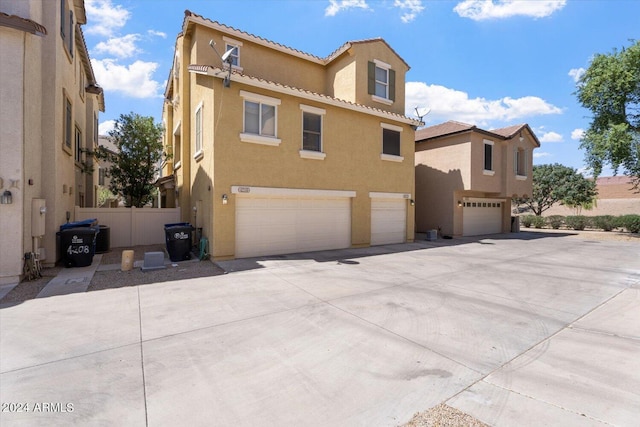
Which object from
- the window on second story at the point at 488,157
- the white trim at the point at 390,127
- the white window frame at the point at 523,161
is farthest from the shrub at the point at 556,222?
the white trim at the point at 390,127

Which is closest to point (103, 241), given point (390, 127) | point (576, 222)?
point (390, 127)

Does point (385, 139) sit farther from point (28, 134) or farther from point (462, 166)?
point (28, 134)

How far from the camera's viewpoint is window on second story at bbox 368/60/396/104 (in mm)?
14859

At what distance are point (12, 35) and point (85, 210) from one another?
7447 mm

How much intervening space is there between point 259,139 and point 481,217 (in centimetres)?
1709

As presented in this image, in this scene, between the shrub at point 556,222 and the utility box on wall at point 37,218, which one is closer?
the utility box on wall at point 37,218

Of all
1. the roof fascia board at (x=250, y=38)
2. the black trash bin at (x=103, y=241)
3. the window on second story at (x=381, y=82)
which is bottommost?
the black trash bin at (x=103, y=241)

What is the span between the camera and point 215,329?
488 cm

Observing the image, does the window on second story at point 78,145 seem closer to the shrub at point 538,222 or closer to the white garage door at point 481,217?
the white garage door at point 481,217

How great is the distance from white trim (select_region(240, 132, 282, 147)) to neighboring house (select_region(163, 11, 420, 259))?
0.12 feet

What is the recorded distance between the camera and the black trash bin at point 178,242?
10383mm

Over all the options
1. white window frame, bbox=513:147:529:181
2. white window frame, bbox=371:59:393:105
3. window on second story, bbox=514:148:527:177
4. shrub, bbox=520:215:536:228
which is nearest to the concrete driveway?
white window frame, bbox=371:59:393:105

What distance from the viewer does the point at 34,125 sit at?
329 inches

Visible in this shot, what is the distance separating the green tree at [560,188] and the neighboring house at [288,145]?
27.6 m
